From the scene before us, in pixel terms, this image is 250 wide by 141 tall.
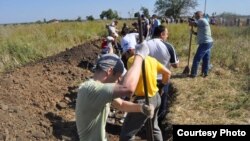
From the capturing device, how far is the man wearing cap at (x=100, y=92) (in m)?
3.07

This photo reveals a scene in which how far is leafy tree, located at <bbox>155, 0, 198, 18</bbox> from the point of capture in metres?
79.6

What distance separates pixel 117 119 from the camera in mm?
8273

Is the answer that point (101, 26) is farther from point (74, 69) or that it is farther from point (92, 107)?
point (92, 107)

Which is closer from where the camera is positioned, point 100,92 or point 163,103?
point 100,92

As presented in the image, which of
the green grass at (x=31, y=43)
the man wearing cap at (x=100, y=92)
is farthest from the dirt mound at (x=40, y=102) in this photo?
the man wearing cap at (x=100, y=92)

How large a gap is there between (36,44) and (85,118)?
13188mm

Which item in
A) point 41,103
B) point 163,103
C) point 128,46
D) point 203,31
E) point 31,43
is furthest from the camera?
point 31,43

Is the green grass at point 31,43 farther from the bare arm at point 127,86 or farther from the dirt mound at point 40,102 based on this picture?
the bare arm at point 127,86

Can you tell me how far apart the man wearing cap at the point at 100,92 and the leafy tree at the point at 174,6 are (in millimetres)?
76034

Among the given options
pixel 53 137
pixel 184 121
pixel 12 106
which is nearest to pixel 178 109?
pixel 184 121

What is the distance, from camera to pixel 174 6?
264ft

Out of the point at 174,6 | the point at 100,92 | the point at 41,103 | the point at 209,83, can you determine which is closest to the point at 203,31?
the point at 209,83

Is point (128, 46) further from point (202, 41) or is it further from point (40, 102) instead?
point (202, 41)

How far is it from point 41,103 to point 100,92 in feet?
19.2
